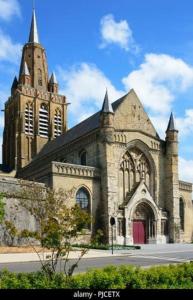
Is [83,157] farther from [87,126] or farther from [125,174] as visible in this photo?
[87,126]

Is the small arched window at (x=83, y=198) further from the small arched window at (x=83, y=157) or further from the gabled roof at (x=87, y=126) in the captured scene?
the gabled roof at (x=87, y=126)

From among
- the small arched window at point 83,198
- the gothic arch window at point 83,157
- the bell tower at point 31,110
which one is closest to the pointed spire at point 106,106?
the gothic arch window at point 83,157

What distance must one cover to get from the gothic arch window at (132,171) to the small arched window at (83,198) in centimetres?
406

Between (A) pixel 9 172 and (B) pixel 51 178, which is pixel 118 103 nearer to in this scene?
(B) pixel 51 178

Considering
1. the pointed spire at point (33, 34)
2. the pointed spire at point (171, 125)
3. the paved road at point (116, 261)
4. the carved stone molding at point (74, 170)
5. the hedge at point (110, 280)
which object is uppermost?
the pointed spire at point (33, 34)

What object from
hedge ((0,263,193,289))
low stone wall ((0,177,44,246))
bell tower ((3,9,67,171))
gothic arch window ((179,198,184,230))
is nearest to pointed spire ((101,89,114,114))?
low stone wall ((0,177,44,246))

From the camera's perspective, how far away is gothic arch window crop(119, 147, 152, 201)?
47844 mm

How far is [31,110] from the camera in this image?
68.5 meters

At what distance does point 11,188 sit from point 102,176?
39.8ft

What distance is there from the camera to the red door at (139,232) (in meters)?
47.8

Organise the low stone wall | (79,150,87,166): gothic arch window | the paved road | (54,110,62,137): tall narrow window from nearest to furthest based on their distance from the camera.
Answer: the paved road → the low stone wall → (79,150,87,166): gothic arch window → (54,110,62,137): tall narrow window

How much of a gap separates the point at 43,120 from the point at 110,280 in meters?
59.3

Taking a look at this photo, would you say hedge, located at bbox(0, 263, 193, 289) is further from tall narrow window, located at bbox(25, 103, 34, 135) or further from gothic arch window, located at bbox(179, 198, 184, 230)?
tall narrow window, located at bbox(25, 103, 34, 135)

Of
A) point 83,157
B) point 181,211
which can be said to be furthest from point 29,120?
point 181,211
